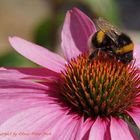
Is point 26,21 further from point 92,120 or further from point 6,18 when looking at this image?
point 92,120

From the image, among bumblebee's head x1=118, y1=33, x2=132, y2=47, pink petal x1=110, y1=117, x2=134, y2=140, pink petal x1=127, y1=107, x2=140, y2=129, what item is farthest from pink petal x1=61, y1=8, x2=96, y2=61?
pink petal x1=110, y1=117, x2=134, y2=140

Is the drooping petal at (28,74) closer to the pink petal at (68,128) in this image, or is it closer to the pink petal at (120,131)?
the pink petal at (68,128)

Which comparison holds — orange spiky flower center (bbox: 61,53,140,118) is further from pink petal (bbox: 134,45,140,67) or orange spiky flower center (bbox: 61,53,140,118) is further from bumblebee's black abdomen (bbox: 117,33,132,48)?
pink petal (bbox: 134,45,140,67)

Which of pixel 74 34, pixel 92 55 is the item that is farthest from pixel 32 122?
pixel 74 34

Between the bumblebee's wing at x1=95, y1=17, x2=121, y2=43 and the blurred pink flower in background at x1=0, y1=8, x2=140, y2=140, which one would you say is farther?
the bumblebee's wing at x1=95, y1=17, x2=121, y2=43

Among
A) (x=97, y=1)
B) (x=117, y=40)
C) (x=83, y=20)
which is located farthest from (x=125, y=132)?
(x=97, y=1)

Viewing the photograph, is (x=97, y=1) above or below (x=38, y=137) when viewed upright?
above
